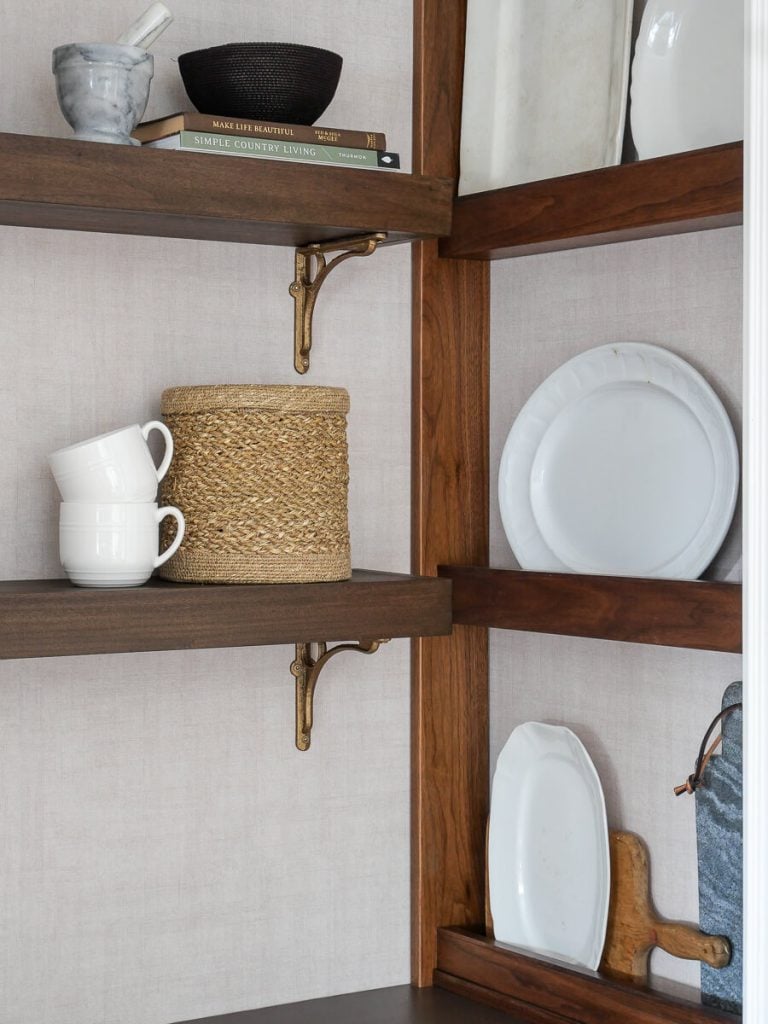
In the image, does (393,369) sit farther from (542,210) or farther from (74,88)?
→ (74,88)

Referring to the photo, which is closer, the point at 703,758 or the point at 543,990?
the point at 703,758

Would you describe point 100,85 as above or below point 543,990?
above

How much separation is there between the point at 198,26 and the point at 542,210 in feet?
1.53

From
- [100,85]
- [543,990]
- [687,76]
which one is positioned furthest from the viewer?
[543,990]

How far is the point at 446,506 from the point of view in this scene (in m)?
1.76

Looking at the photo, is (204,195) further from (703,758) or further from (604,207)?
(703,758)

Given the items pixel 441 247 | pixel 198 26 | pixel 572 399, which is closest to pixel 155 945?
pixel 572 399

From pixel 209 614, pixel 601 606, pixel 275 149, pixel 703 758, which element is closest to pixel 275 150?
pixel 275 149

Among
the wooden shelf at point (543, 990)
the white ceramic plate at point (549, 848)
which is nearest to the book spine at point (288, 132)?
the white ceramic plate at point (549, 848)

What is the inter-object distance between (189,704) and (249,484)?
31cm

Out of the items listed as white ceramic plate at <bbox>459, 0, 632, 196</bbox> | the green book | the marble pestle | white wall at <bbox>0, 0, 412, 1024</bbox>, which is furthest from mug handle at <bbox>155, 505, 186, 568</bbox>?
white ceramic plate at <bbox>459, 0, 632, 196</bbox>

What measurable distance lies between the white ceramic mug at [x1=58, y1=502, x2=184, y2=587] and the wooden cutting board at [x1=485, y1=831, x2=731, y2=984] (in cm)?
64

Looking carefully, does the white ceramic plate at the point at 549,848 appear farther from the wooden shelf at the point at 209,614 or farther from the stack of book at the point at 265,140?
the stack of book at the point at 265,140

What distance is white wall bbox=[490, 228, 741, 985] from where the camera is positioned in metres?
1.50
